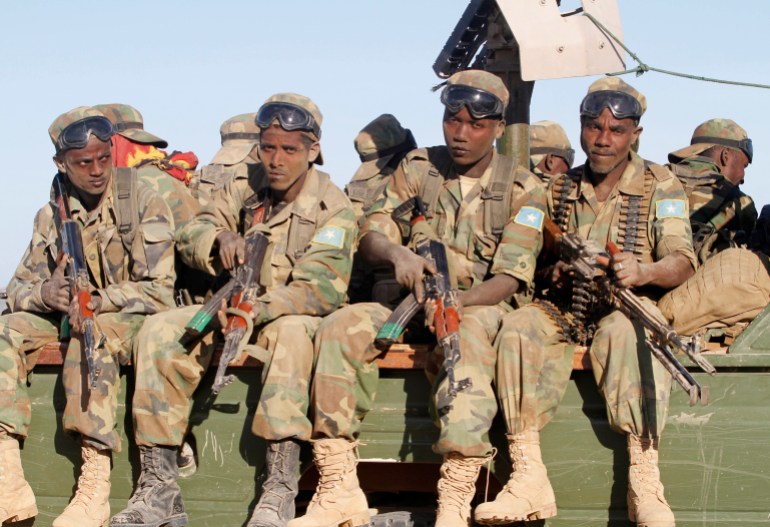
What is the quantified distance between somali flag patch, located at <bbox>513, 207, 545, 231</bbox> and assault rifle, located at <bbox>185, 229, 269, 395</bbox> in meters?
1.33

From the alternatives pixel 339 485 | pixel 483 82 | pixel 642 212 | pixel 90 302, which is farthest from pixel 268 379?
pixel 642 212

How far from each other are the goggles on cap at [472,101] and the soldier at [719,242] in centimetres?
136

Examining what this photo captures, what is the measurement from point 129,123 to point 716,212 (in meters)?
3.92

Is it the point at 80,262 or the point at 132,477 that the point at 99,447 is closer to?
the point at 132,477

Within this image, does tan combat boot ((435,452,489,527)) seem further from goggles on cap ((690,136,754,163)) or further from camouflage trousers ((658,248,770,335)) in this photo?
goggles on cap ((690,136,754,163))

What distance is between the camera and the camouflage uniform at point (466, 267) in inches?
254

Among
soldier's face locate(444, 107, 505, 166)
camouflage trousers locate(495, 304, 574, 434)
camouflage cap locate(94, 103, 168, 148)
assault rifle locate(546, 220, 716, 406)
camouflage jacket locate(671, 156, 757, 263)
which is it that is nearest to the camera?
assault rifle locate(546, 220, 716, 406)

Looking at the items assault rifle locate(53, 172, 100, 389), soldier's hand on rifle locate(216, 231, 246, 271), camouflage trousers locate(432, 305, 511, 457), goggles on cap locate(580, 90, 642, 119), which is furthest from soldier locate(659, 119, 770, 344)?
assault rifle locate(53, 172, 100, 389)

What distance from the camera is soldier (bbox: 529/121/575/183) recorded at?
10164 mm

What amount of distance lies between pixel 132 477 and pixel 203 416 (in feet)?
1.65

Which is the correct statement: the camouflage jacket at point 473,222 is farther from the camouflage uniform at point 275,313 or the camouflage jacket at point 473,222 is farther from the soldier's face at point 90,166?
the soldier's face at point 90,166

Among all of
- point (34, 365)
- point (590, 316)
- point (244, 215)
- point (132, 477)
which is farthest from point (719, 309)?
point (34, 365)

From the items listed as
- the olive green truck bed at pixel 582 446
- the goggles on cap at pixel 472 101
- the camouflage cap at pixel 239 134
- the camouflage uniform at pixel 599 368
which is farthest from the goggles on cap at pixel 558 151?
the olive green truck bed at pixel 582 446

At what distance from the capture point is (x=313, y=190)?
756 centimetres
